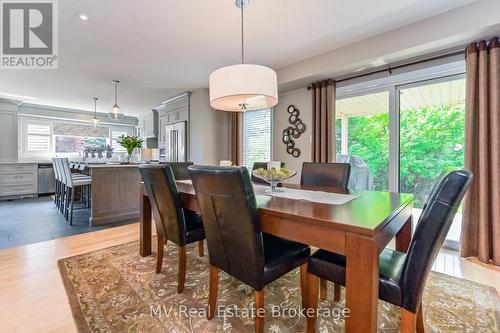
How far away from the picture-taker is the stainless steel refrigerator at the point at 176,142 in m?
5.30

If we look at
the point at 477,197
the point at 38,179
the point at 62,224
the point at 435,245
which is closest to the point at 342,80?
the point at 477,197

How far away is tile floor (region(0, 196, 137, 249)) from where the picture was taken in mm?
3018

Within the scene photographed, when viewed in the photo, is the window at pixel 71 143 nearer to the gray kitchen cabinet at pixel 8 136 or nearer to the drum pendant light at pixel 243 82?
the gray kitchen cabinet at pixel 8 136

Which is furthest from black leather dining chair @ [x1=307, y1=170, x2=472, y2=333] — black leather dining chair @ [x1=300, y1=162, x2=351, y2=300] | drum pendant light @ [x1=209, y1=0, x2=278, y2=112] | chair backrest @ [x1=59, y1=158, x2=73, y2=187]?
chair backrest @ [x1=59, y1=158, x2=73, y2=187]

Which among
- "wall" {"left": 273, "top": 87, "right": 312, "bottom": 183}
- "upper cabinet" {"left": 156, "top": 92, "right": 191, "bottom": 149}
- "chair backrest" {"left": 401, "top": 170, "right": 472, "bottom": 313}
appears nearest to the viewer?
"chair backrest" {"left": 401, "top": 170, "right": 472, "bottom": 313}

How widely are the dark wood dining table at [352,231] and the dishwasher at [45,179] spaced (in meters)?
7.14

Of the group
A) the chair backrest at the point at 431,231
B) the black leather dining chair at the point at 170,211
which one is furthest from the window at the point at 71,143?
the chair backrest at the point at 431,231

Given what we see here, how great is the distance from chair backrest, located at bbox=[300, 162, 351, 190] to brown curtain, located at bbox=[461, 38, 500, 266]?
1.34 m

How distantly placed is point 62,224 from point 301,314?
386 centimetres

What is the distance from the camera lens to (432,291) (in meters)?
1.82

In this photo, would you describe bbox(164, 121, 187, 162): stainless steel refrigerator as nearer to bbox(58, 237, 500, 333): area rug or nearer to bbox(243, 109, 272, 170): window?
bbox(243, 109, 272, 170): window

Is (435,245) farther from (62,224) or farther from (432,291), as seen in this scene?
(62,224)

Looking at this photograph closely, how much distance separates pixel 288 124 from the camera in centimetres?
417

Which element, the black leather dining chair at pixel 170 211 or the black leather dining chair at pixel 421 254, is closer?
the black leather dining chair at pixel 421 254
